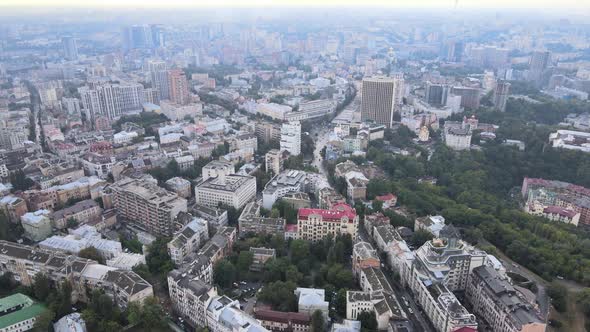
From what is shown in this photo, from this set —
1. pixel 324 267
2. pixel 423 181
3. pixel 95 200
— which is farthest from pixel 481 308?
pixel 95 200

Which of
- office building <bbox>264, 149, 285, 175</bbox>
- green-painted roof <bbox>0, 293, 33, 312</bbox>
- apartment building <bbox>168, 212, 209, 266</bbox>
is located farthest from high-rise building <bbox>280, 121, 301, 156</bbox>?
green-painted roof <bbox>0, 293, 33, 312</bbox>

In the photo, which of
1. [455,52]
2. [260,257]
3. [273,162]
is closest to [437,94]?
[273,162]

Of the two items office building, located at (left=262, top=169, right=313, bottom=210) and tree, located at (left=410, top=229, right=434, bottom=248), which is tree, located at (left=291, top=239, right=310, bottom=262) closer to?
tree, located at (left=410, top=229, right=434, bottom=248)

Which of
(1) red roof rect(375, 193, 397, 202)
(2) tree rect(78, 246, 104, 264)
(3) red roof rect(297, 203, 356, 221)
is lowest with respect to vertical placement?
(1) red roof rect(375, 193, 397, 202)

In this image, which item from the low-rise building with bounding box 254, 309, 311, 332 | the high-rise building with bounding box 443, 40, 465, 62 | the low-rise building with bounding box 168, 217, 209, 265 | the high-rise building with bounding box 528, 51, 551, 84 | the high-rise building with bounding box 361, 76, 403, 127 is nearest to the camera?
the low-rise building with bounding box 254, 309, 311, 332

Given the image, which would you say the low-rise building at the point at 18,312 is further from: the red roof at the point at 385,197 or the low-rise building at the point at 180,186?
the red roof at the point at 385,197
